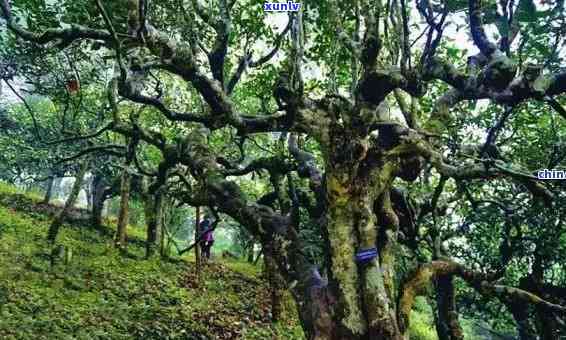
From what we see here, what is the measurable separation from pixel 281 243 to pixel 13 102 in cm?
3932

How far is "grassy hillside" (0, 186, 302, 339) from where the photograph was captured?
10789mm

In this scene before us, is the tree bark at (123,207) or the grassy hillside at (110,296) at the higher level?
the tree bark at (123,207)

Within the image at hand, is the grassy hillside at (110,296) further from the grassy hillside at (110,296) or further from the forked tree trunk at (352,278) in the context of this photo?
the forked tree trunk at (352,278)

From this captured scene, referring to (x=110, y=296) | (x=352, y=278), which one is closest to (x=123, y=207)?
(x=110, y=296)

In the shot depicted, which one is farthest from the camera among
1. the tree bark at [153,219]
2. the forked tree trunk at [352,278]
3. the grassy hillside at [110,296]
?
the tree bark at [153,219]

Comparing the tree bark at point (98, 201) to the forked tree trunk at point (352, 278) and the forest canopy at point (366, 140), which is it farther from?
the forked tree trunk at point (352, 278)

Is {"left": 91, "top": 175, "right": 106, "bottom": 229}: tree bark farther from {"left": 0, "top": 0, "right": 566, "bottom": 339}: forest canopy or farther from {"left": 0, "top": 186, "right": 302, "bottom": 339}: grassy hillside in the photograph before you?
{"left": 0, "top": 0, "right": 566, "bottom": 339}: forest canopy

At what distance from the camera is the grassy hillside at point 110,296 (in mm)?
10789

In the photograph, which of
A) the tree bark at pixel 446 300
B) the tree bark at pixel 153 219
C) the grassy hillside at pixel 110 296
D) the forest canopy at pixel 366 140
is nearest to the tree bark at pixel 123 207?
the grassy hillside at pixel 110 296

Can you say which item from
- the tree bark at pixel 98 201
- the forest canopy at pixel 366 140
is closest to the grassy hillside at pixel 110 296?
the tree bark at pixel 98 201

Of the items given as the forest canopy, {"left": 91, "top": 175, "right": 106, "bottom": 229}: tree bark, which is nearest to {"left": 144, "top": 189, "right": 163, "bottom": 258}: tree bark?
{"left": 91, "top": 175, "right": 106, "bottom": 229}: tree bark

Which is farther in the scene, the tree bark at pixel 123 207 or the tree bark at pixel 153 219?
the tree bark at pixel 153 219

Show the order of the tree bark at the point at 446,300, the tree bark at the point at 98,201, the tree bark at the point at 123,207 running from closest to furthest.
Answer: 1. the tree bark at the point at 446,300
2. the tree bark at the point at 123,207
3. the tree bark at the point at 98,201

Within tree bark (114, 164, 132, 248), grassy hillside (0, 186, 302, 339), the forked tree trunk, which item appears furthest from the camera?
tree bark (114, 164, 132, 248)
